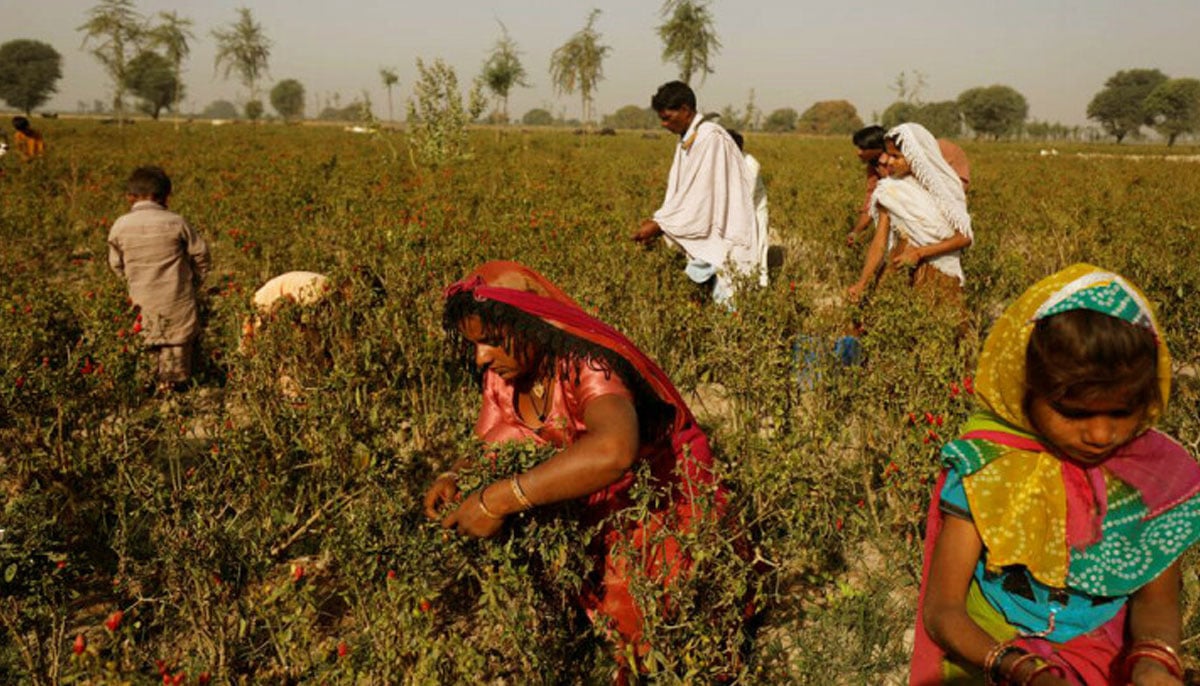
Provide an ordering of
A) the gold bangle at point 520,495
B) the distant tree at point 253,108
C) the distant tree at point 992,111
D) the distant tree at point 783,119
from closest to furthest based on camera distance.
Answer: the gold bangle at point 520,495, the distant tree at point 253,108, the distant tree at point 992,111, the distant tree at point 783,119

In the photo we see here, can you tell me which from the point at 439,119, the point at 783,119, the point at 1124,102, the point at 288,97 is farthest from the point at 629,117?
the point at 439,119

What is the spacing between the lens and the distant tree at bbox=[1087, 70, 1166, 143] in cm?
8319

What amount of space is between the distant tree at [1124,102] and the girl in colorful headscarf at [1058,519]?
99.6 meters

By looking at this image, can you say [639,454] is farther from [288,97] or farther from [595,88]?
[288,97]

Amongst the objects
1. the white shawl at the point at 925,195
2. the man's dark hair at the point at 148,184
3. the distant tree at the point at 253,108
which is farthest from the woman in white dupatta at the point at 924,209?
the distant tree at the point at 253,108

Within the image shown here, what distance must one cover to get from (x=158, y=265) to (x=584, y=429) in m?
4.06

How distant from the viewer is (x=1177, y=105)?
74.6 metres

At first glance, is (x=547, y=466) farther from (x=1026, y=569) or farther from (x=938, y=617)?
(x=1026, y=569)

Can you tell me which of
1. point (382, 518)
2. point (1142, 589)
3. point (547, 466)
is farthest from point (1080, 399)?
point (382, 518)

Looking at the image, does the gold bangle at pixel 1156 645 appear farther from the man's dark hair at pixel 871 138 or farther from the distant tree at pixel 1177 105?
the distant tree at pixel 1177 105

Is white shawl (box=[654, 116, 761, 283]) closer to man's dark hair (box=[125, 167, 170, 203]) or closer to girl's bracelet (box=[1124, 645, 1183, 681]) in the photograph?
man's dark hair (box=[125, 167, 170, 203])

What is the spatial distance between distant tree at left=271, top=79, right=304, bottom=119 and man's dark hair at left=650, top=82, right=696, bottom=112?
414 ft

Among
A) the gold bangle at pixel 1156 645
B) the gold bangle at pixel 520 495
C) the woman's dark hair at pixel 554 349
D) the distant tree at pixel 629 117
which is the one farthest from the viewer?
the distant tree at pixel 629 117

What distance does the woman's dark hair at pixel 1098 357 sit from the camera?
4.17ft
